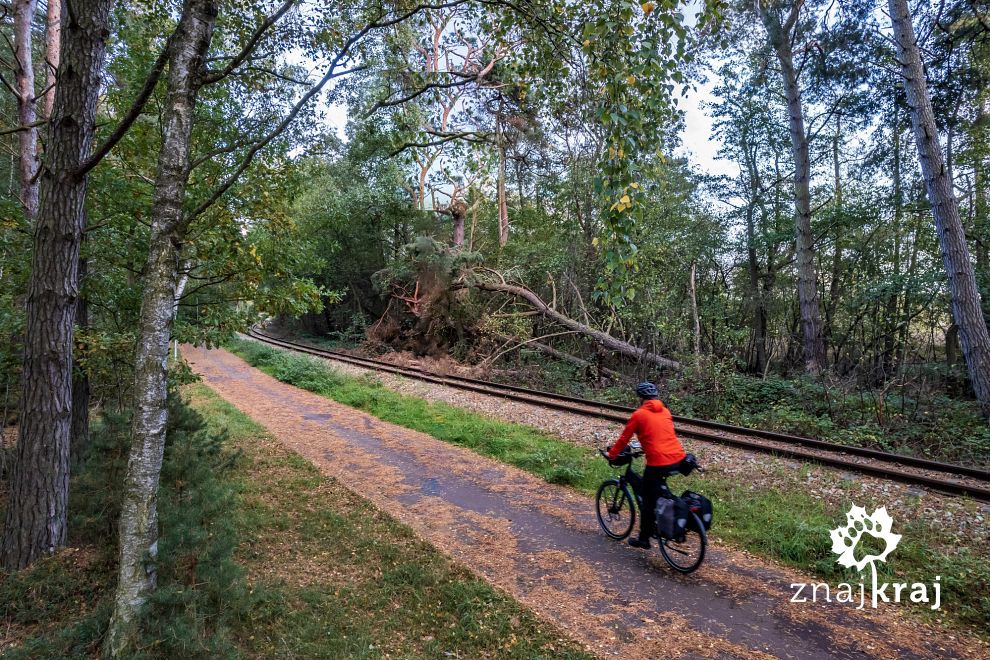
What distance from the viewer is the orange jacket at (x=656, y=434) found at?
494cm

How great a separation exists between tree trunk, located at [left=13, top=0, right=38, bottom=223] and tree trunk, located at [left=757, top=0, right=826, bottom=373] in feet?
51.9

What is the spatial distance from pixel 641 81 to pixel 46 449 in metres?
5.62

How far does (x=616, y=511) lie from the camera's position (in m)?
5.72

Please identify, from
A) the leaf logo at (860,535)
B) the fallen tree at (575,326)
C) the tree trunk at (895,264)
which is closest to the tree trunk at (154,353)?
the leaf logo at (860,535)

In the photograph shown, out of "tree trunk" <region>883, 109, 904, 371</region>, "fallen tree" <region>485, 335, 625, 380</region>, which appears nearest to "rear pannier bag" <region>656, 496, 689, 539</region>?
"fallen tree" <region>485, 335, 625, 380</region>

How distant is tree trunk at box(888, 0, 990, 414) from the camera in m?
10.0

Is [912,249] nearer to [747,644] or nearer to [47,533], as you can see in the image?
[747,644]

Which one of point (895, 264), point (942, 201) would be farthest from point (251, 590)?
point (895, 264)

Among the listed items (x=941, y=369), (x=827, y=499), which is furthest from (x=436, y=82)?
(x=941, y=369)

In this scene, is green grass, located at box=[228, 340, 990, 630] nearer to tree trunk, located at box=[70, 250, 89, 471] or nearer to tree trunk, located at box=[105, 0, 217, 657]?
tree trunk, located at box=[105, 0, 217, 657]

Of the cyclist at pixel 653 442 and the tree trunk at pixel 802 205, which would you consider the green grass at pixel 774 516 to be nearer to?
the cyclist at pixel 653 442

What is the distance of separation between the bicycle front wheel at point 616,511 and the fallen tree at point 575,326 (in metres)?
8.65

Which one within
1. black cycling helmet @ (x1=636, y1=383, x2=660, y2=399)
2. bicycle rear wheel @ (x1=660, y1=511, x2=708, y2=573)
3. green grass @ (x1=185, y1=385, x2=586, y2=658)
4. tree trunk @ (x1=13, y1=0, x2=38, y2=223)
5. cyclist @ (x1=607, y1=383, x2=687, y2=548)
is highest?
tree trunk @ (x1=13, y1=0, x2=38, y2=223)

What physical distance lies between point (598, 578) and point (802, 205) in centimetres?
1355
